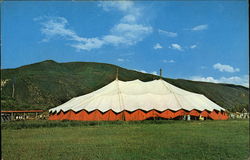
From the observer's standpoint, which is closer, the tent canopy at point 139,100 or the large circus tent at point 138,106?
the large circus tent at point 138,106

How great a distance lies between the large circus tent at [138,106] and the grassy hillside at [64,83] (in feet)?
42.9

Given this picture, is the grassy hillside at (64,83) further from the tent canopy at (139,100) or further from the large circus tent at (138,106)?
the tent canopy at (139,100)

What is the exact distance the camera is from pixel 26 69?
59.7m

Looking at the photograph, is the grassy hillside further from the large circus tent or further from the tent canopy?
the tent canopy

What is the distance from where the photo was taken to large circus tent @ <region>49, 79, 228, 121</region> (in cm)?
2158

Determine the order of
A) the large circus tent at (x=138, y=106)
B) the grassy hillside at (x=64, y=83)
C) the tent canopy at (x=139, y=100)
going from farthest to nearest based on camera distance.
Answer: the grassy hillside at (x=64, y=83), the tent canopy at (x=139, y=100), the large circus tent at (x=138, y=106)

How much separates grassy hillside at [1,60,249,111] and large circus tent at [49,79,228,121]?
13.1m

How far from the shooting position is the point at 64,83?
51.2 meters

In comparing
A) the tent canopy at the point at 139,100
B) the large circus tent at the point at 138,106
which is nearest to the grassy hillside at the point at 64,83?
the large circus tent at the point at 138,106

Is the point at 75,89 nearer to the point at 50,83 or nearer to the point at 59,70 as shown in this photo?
the point at 50,83

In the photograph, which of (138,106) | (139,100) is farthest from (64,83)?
(138,106)

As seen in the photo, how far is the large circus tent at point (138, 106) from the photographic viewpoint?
21.6m

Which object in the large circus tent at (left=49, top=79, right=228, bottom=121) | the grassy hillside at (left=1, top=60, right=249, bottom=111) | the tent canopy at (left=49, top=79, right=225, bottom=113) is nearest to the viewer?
the large circus tent at (left=49, top=79, right=228, bottom=121)

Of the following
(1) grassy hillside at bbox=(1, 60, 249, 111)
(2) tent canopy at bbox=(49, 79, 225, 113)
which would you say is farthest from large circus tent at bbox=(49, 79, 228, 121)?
(1) grassy hillside at bbox=(1, 60, 249, 111)
